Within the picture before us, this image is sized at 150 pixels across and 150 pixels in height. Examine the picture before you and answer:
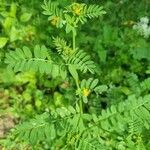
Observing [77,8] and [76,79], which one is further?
[76,79]

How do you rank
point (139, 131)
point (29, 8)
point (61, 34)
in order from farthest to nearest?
1. point (29, 8)
2. point (61, 34)
3. point (139, 131)

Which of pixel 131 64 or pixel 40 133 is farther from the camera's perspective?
pixel 131 64

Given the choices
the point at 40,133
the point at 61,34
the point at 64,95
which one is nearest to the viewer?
the point at 40,133

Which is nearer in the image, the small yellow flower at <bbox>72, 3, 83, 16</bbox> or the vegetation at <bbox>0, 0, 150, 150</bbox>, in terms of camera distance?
the small yellow flower at <bbox>72, 3, 83, 16</bbox>

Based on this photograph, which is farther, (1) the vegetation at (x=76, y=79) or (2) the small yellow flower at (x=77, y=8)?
(1) the vegetation at (x=76, y=79)

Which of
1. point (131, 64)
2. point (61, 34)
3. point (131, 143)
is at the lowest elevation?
point (131, 143)

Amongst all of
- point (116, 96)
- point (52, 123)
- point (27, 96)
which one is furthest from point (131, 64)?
point (52, 123)

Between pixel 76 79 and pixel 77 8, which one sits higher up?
pixel 77 8

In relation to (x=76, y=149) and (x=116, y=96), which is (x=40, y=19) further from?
(x=76, y=149)
